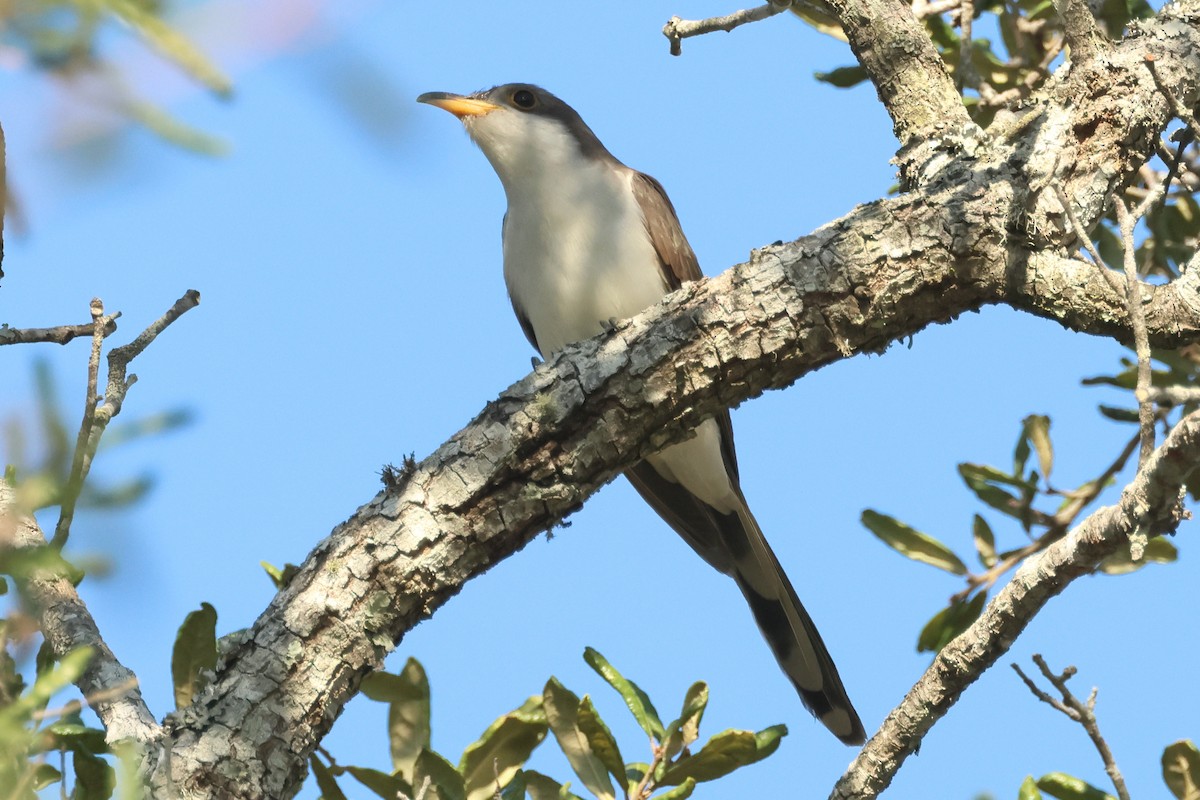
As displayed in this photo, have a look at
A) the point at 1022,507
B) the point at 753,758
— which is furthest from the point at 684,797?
the point at 1022,507

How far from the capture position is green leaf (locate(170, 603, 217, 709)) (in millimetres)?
3504

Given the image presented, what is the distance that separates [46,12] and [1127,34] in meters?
3.69

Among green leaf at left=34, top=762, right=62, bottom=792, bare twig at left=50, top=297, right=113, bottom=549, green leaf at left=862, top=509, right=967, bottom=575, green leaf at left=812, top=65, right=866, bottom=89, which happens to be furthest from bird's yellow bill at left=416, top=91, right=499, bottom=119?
green leaf at left=34, top=762, right=62, bottom=792

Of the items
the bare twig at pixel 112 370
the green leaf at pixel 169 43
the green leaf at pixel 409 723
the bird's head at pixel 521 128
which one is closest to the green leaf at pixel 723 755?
the green leaf at pixel 409 723

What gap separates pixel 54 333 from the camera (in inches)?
124

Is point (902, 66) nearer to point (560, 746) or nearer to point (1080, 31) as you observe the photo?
point (1080, 31)

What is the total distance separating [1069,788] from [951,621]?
1.19 meters

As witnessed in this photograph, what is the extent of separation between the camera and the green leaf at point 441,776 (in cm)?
348

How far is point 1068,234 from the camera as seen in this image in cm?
364

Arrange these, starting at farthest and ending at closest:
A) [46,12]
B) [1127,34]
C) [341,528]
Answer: [1127,34]
[341,528]
[46,12]

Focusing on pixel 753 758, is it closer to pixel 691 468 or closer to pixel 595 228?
pixel 691 468

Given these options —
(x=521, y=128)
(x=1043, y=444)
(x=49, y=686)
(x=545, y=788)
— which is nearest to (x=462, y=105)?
(x=521, y=128)

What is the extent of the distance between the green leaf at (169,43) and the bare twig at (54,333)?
6.81ft

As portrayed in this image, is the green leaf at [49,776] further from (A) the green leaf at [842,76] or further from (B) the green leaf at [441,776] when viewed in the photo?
(A) the green leaf at [842,76]
